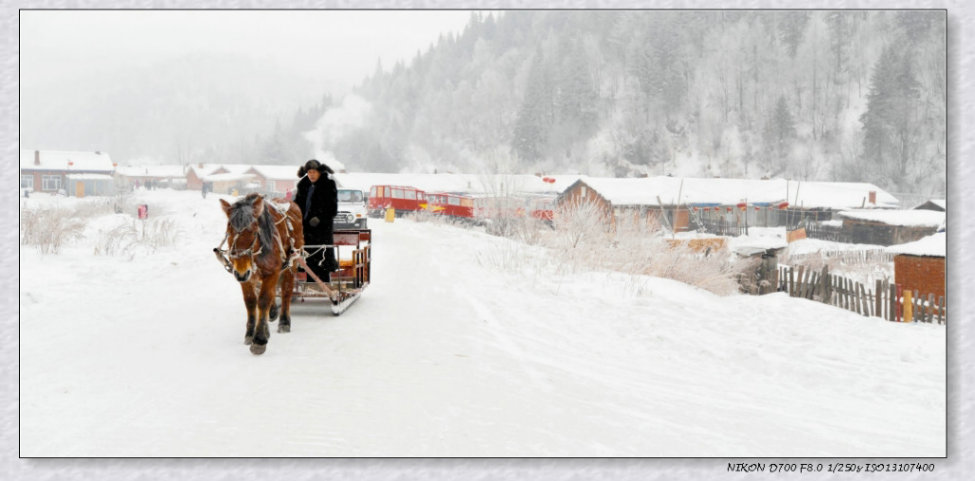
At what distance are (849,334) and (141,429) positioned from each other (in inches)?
443

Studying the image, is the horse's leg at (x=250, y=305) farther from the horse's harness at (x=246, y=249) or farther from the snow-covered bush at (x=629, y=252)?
the snow-covered bush at (x=629, y=252)

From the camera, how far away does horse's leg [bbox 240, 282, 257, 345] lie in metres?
6.68

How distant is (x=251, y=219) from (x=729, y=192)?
156 ft

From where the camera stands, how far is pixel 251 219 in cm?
630

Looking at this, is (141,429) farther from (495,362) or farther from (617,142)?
(617,142)

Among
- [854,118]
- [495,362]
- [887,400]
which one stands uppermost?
[854,118]

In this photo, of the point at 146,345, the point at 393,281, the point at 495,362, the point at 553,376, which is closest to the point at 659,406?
the point at 553,376

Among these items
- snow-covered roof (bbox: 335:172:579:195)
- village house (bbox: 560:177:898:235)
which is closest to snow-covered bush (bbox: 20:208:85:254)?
snow-covered roof (bbox: 335:172:579:195)

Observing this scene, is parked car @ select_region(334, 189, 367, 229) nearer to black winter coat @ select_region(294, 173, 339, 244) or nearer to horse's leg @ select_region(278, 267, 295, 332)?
black winter coat @ select_region(294, 173, 339, 244)

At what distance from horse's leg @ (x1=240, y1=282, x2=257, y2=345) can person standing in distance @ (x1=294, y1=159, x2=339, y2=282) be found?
2.31 meters

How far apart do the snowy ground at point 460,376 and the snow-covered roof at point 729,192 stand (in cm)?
3266

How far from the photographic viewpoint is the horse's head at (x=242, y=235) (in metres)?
6.18

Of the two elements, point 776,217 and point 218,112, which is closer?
point 776,217

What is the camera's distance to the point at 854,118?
245ft
